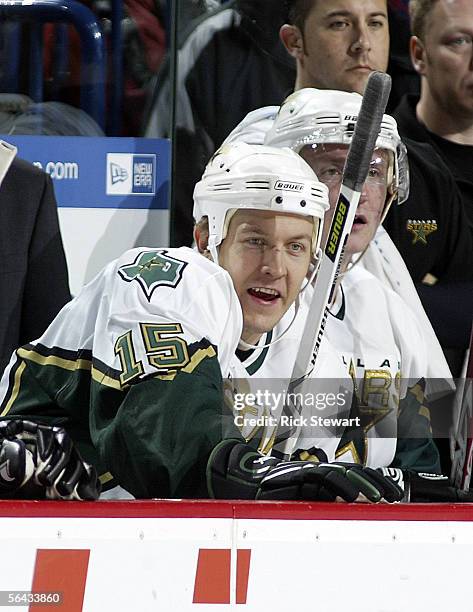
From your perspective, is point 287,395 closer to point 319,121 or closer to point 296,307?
point 296,307

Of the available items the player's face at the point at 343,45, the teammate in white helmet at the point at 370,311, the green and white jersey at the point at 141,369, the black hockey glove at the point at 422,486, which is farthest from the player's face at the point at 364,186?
the black hockey glove at the point at 422,486

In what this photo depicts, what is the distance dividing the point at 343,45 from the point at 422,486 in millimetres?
972

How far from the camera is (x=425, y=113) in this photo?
107 inches

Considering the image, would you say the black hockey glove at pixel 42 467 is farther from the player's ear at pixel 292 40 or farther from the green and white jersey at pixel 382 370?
the player's ear at pixel 292 40

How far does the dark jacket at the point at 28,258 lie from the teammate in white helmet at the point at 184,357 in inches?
3.9

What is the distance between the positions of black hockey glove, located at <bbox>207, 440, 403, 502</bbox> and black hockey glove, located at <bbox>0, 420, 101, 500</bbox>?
0.86ft

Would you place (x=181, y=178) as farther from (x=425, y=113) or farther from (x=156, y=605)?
(x=156, y=605)

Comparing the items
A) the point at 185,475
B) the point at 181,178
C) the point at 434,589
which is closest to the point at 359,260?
the point at 181,178

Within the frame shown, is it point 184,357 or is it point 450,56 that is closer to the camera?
point 184,357

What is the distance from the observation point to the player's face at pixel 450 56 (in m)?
2.69

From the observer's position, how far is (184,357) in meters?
2.33

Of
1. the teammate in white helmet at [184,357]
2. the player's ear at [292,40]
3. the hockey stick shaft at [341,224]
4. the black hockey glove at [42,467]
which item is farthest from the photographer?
the player's ear at [292,40]

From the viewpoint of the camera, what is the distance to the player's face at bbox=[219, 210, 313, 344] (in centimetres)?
256

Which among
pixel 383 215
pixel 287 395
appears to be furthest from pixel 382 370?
pixel 383 215
